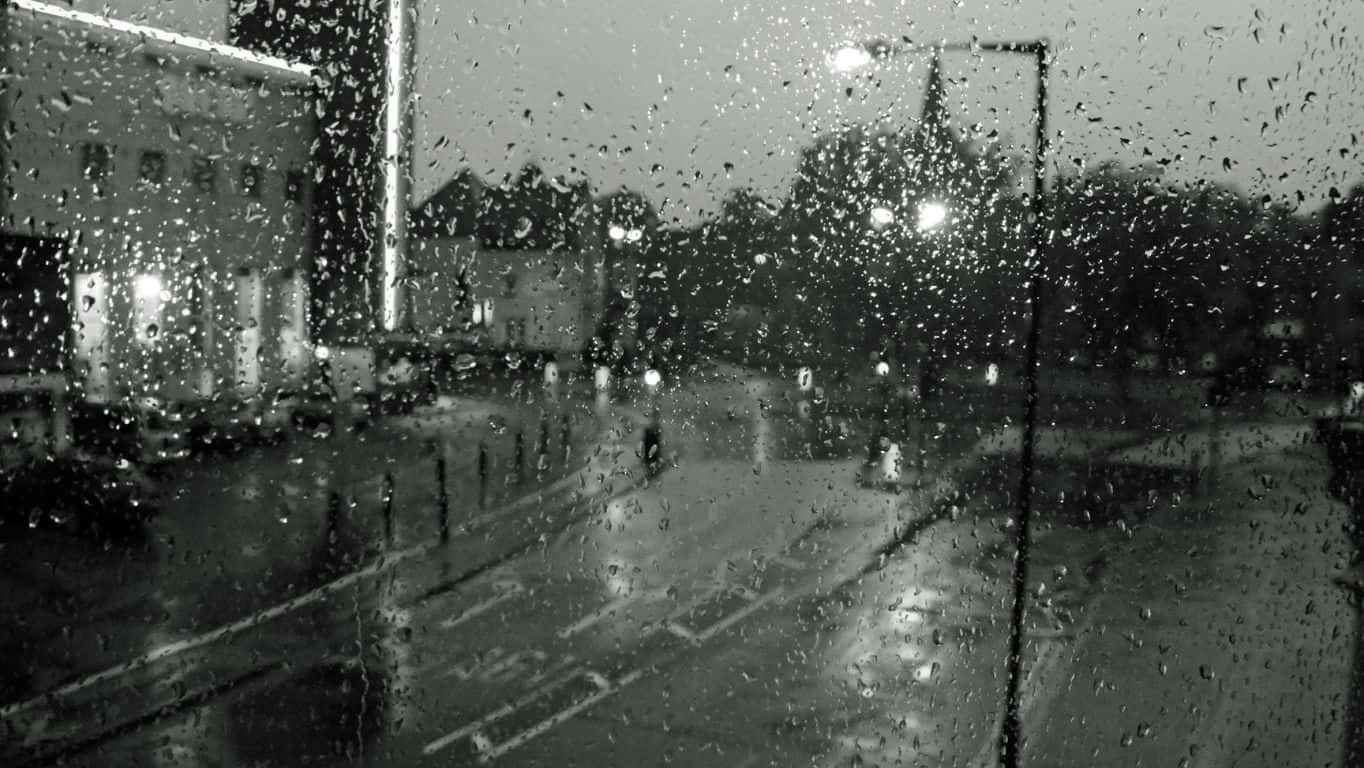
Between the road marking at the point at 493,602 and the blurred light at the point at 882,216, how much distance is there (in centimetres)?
85

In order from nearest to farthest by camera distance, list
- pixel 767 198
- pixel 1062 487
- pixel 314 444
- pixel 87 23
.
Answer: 1. pixel 87 23
2. pixel 314 444
3. pixel 767 198
4. pixel 1062 487

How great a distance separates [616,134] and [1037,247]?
31.0 inches

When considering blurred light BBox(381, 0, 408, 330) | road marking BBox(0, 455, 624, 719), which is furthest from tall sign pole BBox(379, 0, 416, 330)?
road marking BBox(0, 455, 624, 719)

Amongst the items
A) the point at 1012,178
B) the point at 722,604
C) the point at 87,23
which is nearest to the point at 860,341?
the point at 1012,178

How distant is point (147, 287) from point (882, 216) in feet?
3.74

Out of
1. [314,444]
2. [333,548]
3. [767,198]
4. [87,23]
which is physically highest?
[87,23]

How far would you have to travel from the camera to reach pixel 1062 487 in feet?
6.20

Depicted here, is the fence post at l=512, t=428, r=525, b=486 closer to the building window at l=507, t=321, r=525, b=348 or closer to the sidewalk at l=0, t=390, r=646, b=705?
the sidewalk at l=0, t=390, r=646, b=705

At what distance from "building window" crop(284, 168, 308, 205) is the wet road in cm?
58

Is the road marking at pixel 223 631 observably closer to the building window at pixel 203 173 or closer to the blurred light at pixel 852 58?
the building window at pixel 203 173

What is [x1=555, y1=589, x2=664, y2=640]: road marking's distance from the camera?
169 cm

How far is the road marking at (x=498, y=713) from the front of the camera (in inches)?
67.9

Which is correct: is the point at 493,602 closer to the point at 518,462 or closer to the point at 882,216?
the point at 518,462

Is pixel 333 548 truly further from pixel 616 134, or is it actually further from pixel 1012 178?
pixel 1012 178
